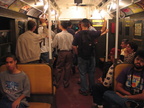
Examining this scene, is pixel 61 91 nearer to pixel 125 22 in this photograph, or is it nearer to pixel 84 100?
pixel 84 100

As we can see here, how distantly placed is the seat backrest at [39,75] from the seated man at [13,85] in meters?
0.28

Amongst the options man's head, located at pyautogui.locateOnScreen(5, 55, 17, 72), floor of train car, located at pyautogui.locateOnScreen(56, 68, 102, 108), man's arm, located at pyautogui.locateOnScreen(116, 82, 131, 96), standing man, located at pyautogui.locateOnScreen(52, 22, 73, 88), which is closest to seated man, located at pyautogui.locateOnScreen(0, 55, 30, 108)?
man's head, located at pyautogui.locateOnScreen(5, 55, 17, 72)

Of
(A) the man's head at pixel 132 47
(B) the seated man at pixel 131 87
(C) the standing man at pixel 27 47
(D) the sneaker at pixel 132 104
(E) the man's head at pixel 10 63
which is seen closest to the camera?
(D) the sneaker at pixel 132 104

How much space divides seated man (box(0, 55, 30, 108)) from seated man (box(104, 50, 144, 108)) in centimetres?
129

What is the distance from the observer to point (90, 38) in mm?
3908

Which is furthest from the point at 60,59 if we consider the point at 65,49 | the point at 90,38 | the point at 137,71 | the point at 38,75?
the point at 137,71

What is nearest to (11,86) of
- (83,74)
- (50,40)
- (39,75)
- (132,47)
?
(39,75)

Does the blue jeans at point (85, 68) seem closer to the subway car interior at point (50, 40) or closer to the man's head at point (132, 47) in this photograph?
the subway car interior at point (50, 40)

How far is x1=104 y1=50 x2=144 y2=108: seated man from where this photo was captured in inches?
95.8

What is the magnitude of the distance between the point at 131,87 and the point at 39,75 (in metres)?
1.49

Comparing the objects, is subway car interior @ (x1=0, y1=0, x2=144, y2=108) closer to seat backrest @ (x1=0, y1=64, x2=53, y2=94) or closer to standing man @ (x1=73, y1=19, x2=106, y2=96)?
seat backrest @ (x1=0, y1=64, x2=53, y2=94)

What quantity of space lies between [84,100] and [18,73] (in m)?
1.84

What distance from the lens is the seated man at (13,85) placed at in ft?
8.39

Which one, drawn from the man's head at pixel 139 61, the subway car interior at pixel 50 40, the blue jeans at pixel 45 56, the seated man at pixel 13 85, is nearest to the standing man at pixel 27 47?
the subway car interior at pixel 50 40
